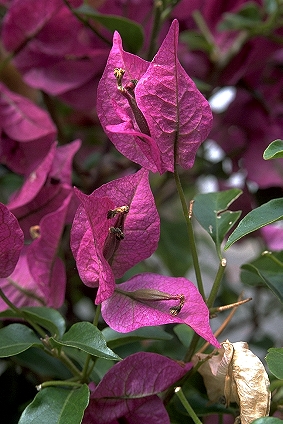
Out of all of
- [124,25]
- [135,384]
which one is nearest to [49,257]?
[135,384]

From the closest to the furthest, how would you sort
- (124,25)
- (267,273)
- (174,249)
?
(267,273)
(124,25)
(174,249)

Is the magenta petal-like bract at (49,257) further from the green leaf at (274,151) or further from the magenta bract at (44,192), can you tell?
the green leaf at (274,151)

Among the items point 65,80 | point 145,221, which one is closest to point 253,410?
point 145,221

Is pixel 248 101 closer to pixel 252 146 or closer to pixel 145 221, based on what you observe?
pixel 252 146

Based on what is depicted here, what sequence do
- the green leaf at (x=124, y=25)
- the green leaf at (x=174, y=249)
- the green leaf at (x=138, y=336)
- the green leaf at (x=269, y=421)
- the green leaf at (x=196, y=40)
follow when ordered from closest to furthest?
1. the green leaf at (x=269, y=421)
2. the green leaf at (x=138, y=336)
3. the green leaf at (x=124, y=25)
4. the green leaf at (x=196, y=40)
5. the green leaf at (x=174, y=249)

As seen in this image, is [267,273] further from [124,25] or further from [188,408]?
[124,25]

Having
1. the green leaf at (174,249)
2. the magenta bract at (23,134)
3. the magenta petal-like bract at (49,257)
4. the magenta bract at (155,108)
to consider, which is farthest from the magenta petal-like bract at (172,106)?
the green leaf at (174,249)
